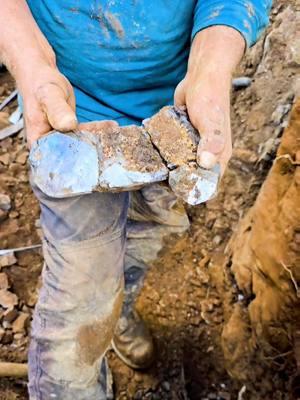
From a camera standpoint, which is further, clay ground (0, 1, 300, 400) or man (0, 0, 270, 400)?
clay ground (0, 1, 300, 400)

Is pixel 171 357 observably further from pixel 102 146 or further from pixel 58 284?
pixel 102 146

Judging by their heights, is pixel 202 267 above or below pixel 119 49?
below

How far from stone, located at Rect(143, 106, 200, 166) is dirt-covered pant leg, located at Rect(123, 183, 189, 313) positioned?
0.33m

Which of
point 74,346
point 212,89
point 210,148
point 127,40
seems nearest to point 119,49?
point 127,40

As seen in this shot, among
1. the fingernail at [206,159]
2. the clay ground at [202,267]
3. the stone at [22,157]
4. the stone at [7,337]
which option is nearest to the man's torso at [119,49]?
the fingernail at [206,159]

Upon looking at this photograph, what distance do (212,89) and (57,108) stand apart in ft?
1.03

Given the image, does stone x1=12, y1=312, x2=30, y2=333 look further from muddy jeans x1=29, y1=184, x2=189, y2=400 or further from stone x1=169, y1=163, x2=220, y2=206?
stone x1=169, y1=163, x2=220, y2=206

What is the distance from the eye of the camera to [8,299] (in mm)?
2240

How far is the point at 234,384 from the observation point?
2088 mm

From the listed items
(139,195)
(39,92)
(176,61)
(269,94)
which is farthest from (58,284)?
(269,94)

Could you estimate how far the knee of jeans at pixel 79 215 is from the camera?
1.50 meters

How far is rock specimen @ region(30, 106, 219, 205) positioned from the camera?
1.30 m

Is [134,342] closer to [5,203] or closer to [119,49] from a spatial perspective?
[5,203]

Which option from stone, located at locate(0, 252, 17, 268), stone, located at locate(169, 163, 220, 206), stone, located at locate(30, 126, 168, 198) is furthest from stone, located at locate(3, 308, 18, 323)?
stone, located at locate(169, 163, 220, 206)
